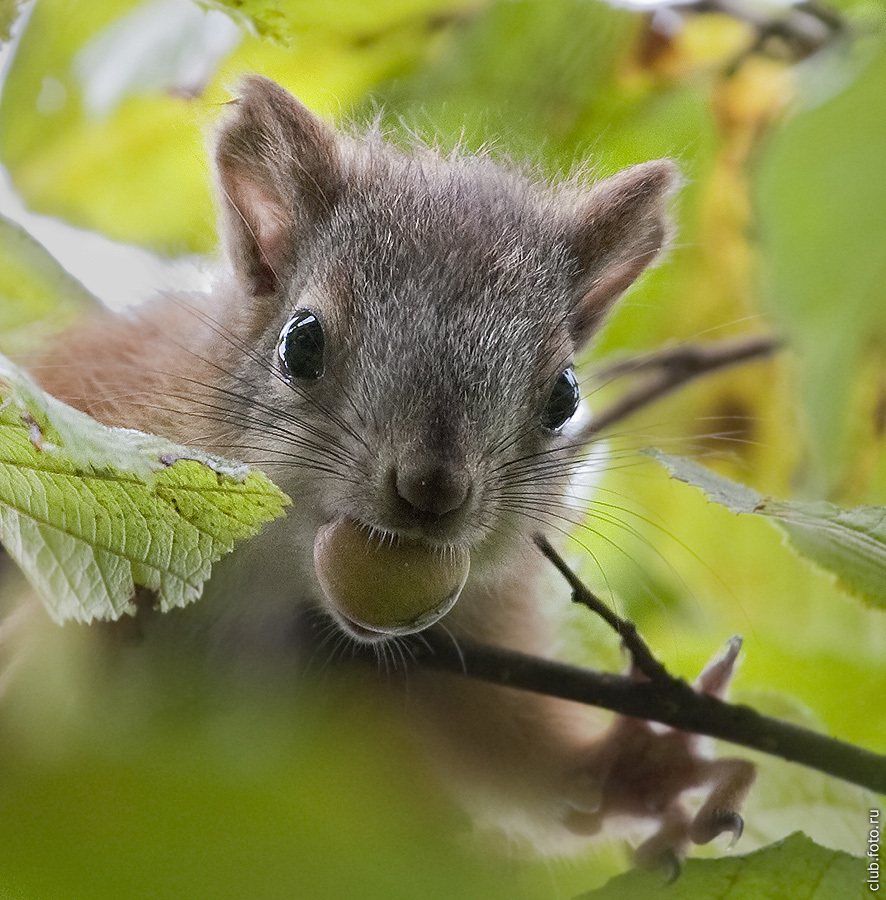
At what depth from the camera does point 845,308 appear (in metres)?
0.59

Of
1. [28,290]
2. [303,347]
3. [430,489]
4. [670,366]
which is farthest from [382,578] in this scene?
→ [670,366]

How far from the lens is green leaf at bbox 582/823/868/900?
55cm

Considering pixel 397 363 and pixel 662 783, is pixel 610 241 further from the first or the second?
pixel 662 783

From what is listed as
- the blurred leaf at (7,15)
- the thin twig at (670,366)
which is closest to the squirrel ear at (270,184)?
the blurred leaf at (7,15)

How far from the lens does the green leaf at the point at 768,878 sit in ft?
1.79

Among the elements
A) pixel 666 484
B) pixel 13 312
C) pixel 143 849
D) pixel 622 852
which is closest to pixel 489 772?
pixel 622 852

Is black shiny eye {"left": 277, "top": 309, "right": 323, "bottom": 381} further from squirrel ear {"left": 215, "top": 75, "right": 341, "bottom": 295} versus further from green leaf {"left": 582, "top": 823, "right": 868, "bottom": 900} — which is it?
green leaf {"left": 582, "top": 823, "right": 868, "bottom": 900}

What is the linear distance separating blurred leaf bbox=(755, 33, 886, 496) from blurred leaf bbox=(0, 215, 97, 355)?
385 millimetres

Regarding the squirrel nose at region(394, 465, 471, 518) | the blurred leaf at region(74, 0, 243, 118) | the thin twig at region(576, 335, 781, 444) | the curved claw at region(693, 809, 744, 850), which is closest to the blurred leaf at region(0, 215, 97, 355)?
the blurred leaf at region(74, 0, 243, 118)

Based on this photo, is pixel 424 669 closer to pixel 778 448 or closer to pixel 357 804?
pixel 357 804

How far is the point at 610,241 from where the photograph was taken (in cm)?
68

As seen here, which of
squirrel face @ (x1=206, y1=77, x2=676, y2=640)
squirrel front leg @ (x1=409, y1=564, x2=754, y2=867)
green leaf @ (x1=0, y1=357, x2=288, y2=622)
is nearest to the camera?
green leaf @ (x1=0, y1=357, x2=288, y2=622)

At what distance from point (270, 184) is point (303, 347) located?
102mm

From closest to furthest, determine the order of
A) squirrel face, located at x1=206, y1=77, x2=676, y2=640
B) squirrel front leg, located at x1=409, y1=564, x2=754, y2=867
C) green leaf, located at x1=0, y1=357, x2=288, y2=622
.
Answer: green leaf, located at x1=0, y1=357, x2=288, y2=622 → squirrel face, located at x1=206, y1=77, x2=676, y2=640 → squirrel front leg, located at x1=409, y1=564, x2=754, y2=867
